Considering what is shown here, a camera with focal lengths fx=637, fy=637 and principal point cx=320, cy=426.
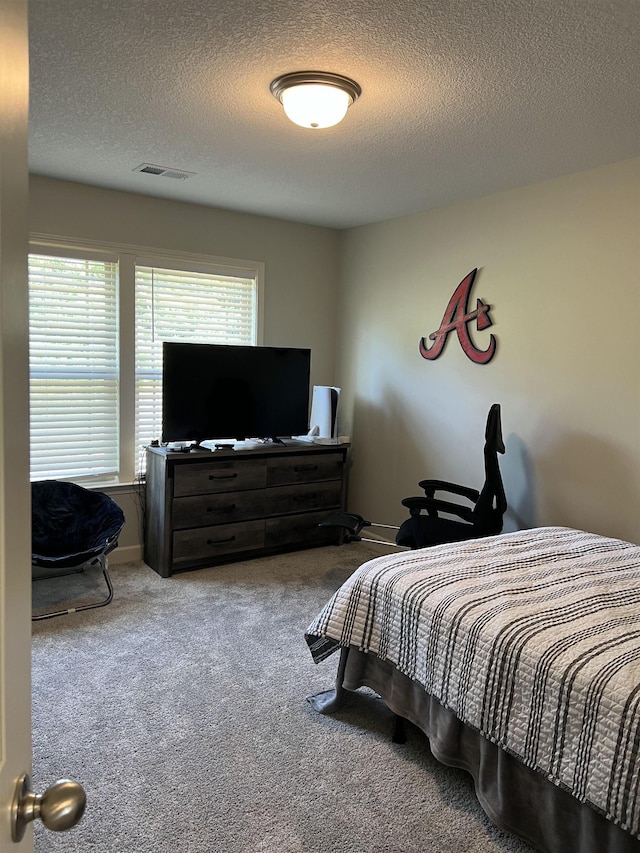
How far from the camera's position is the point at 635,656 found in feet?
6.07

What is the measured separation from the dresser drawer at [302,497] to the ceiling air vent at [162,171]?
2170 millimetres

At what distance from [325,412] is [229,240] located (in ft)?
4.94

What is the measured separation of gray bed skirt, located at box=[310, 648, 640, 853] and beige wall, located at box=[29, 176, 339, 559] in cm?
279

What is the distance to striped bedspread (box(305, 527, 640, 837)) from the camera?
1698mm

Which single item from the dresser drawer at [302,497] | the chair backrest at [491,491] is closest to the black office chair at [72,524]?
the dresser drawer at [302,497]

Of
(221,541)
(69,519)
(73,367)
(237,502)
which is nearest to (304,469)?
(237,502)

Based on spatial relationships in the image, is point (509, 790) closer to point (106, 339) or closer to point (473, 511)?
point (473, 511)

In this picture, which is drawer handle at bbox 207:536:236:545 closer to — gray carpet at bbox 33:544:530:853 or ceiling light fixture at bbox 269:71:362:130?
gray carpet at bbox 33:544:530:853

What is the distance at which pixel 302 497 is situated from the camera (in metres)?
4.80

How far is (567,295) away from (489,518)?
1.37 m

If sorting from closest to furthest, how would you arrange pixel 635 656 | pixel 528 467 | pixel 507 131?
pixel 635 656, pixel 507 131, pixel 528 467

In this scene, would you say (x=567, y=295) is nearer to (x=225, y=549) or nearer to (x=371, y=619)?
(x=371, y=619)

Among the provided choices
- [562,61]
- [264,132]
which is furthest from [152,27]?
[562,61]

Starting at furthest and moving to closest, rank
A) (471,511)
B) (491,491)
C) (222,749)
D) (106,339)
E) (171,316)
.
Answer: (171,316) → (106,339) → (471,511) → (491,491) → (222,749)
